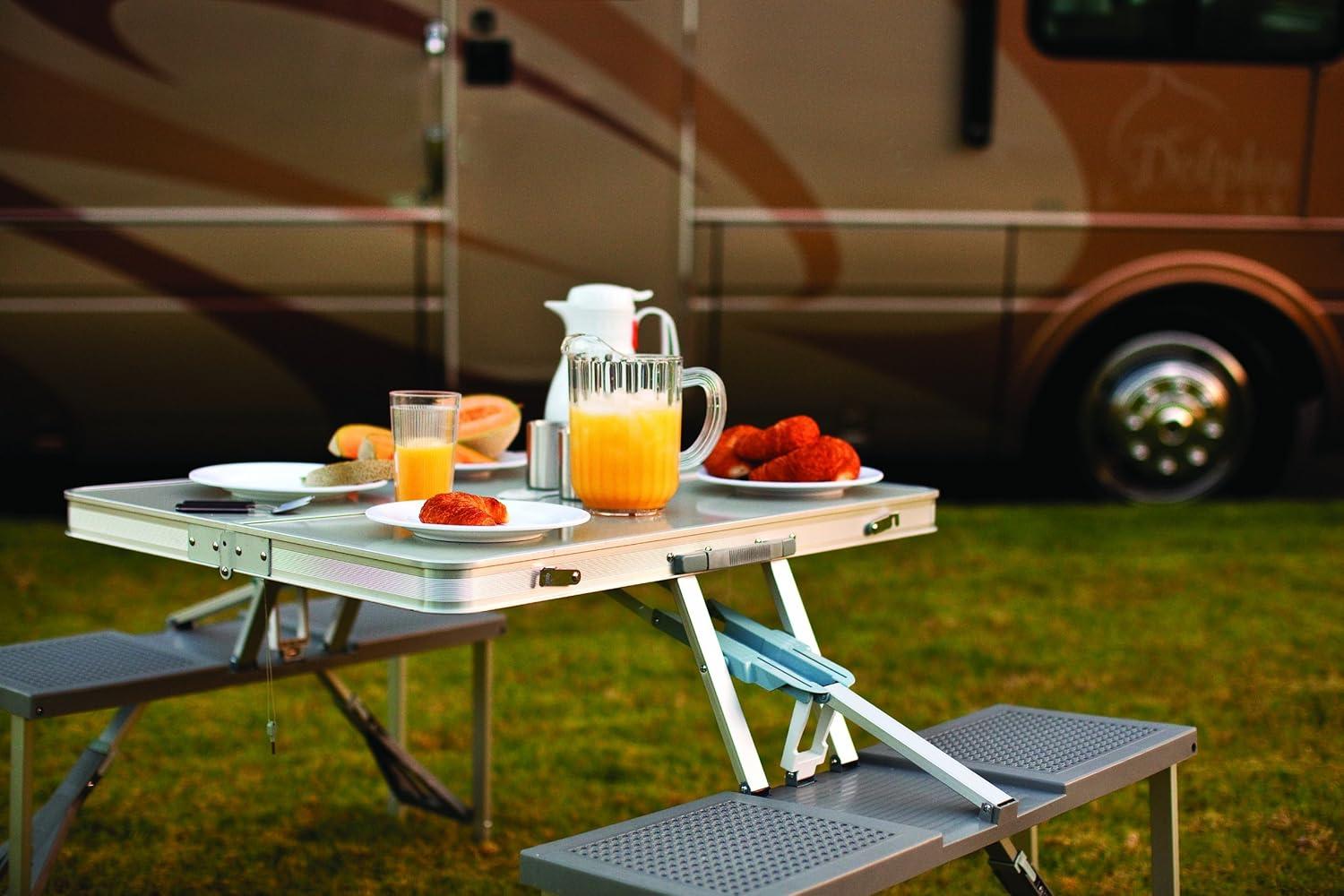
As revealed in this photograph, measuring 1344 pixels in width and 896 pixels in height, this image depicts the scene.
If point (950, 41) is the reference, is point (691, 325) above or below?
below

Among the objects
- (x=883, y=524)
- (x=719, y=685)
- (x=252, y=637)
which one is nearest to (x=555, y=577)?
(x=719, y=685)

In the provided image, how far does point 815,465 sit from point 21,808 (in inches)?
51.8

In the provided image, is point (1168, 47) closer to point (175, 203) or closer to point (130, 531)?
point (175, 203)

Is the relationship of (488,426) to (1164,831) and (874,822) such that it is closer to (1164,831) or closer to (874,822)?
(874,822)

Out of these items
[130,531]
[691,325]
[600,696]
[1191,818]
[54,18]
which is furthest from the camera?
[691,325]

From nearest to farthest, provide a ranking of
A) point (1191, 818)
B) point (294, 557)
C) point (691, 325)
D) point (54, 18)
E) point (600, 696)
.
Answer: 1. point (294, 557)
2. point (1191, 818)
3. point (600, 696)
4. point (54, 18)
5. point (691, 325)

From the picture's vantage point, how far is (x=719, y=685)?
1927mm

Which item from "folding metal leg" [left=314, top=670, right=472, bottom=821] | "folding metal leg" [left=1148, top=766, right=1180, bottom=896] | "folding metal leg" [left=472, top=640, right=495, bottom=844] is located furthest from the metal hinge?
"folding metal leg" [left=1148, top=766, right=1180, bottom=896]

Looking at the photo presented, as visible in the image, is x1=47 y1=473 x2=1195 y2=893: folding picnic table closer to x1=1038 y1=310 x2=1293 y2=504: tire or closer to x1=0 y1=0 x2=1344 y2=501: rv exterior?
x1=0 y1=0 x2=1344 y2=501: rv exterior

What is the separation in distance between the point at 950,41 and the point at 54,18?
310cm

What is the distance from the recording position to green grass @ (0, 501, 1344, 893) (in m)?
2.96

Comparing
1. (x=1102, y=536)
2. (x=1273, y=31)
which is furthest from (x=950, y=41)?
(x=1102, y=536)

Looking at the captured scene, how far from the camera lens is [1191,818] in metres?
3.13

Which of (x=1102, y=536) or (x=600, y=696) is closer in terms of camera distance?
(x=600, y=696)
